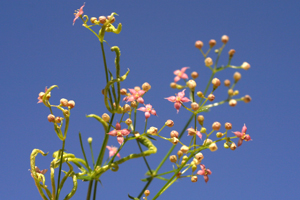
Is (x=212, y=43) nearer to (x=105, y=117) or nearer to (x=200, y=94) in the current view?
(x=200, y=94)

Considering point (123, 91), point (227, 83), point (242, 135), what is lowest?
point (242, 135)

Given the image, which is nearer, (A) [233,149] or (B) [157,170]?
(A) [233,149]

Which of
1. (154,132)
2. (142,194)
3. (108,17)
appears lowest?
(142,194)

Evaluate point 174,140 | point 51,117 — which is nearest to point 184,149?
point 174,140

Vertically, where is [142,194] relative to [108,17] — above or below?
below

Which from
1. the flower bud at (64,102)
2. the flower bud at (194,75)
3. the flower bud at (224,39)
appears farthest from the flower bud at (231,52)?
the flower bud at (64,102)

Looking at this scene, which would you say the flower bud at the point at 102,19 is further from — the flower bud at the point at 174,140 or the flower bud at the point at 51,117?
the flower bud at the point at 174,140

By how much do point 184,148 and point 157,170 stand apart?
26cm

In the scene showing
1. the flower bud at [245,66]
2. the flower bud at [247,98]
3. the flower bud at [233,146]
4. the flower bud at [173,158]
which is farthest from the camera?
the flower bud at [173,158]

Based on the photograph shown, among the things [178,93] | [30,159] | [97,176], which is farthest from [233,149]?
[30,159]

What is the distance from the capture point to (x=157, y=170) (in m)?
1.79

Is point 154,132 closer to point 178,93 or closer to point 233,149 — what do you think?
point 178,93

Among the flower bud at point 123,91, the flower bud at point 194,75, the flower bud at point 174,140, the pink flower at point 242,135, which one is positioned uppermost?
the flower bud at point 123,91

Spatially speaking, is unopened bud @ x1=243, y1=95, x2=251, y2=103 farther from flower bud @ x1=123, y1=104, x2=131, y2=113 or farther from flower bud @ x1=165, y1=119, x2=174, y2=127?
flower bud @ x1=123, y1=104, x2=131, y2=113
